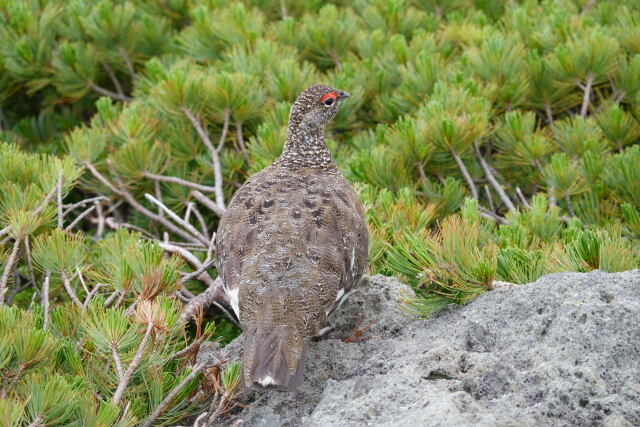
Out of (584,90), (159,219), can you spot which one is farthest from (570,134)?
(159,219)

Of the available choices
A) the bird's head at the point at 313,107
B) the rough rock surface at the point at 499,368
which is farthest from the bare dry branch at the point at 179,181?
the rough rock surface at the point at 499,368

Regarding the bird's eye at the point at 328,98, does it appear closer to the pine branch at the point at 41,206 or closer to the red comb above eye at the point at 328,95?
the red comb above eye at the point at 328,95

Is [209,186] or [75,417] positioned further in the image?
[209,186]

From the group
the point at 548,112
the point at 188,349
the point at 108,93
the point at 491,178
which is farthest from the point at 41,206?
the point at 548,112

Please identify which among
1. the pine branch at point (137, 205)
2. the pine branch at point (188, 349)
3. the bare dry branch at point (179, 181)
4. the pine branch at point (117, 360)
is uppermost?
the pine branch at point (117, 360)

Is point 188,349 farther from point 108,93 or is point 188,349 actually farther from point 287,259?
point 108,93

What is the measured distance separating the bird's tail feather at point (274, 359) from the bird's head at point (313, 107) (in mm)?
1648

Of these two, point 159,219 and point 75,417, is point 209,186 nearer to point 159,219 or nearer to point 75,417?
point 159,219

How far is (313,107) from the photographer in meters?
4.50

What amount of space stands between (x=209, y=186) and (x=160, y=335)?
2.43 m

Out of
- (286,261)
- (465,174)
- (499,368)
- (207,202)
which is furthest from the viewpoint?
(207,202)

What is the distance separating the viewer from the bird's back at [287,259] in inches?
120

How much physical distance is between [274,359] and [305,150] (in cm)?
158

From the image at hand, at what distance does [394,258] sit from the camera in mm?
3344
